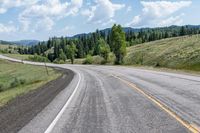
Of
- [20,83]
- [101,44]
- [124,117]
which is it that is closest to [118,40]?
[101,44]

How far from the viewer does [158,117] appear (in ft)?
32.4

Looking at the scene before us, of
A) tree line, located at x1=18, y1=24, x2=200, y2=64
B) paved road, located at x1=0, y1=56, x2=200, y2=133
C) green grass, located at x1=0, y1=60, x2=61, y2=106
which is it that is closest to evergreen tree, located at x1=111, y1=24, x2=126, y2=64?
tree line, located at x1=18, y1=24, x2=200, y2=64

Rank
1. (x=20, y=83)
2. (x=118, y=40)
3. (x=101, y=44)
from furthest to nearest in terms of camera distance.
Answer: (x=101, y=44) → (x=118, y=40) → (x=20, y=83)

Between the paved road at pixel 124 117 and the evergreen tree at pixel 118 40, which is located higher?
the evergreen tree at pixel 118 40

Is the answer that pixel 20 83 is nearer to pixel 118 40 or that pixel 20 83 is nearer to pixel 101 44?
pixel 118 40

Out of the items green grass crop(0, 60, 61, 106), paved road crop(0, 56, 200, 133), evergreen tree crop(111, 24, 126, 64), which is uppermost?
evergreen tree crop(111, 24, 126, 64)

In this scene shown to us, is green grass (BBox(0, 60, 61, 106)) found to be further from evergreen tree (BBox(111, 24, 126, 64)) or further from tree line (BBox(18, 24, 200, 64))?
tree line (BBox(18, 24, 200, 64))

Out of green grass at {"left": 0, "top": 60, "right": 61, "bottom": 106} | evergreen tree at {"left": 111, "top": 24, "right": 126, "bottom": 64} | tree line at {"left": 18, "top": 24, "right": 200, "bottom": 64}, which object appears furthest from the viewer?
tree line at {"left": 18, "top": 24, "right": 200, "bottom": 64}

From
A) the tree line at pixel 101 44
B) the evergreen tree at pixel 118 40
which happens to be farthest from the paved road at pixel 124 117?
the tree line at pixel 101 44

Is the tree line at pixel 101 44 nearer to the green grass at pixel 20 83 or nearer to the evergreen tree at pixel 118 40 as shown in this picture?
the evergreen tree at pixel 118 40

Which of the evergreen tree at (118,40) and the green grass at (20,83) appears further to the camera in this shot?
the evergreen tree at (118,40)

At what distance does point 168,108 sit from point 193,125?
2.81 m

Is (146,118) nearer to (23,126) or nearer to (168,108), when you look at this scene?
(168,108)

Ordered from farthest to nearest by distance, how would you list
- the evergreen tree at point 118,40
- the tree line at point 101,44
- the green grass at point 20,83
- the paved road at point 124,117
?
the tree line at point 101,44, the evergreen tree at point 118,40, the green grass at point 20,83, the paved road at point 124,117
